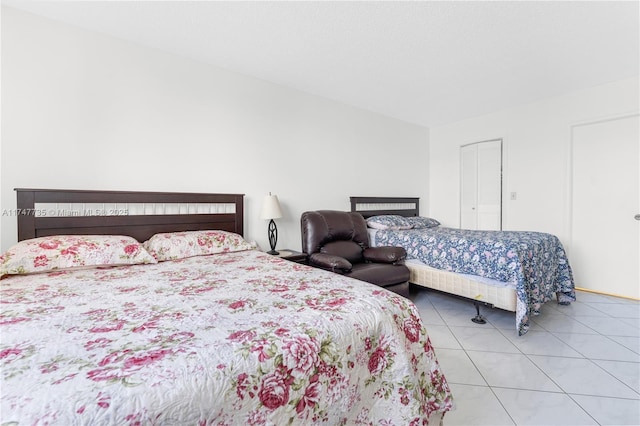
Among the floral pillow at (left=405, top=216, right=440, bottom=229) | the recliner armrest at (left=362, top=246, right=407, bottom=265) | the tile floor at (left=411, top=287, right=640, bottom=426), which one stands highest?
the floral pillow at (left=405, top=216, right=440, bottom=229)

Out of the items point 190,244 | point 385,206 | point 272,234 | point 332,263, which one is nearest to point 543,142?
point 385,206

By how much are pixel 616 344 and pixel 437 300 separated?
1.41 meters

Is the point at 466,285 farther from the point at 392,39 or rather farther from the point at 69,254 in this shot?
the point at 69,254

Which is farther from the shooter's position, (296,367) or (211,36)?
(211,36)

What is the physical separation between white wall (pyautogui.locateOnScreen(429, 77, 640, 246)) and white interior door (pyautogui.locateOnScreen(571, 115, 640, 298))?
0.37 ft

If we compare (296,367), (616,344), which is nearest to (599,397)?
(616,344)

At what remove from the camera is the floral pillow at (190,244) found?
2145 mm

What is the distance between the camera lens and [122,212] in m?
2.31

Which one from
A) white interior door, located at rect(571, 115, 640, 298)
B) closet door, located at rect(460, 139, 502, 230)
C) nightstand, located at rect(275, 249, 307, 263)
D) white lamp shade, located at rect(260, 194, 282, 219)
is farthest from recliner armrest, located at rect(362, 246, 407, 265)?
white interior door, located at rect(571, 115, 640, 298)

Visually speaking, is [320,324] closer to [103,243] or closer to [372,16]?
[103,243]

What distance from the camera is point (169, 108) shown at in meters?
2.54

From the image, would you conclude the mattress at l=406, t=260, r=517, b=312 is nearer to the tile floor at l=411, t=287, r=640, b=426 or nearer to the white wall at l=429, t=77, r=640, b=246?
the tile floor at l=411, t=287, r=640, b=426

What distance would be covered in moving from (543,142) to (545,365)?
3.01m

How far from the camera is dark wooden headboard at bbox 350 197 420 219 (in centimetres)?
396
